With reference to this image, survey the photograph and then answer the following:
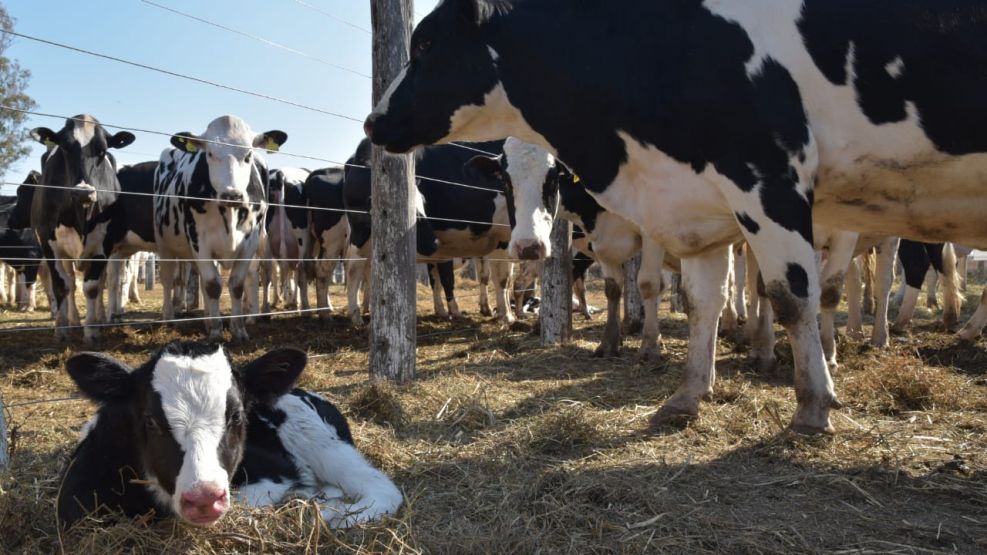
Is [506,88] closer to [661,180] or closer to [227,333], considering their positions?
[661,180]

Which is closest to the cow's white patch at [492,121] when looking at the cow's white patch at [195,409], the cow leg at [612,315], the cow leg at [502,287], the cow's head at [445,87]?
the cow's head at [445,87]

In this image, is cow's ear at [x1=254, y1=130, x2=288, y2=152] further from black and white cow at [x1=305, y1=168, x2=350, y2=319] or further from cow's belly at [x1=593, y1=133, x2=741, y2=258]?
cow's belly at [x1=593, y1=133, x2=741, y2=258]

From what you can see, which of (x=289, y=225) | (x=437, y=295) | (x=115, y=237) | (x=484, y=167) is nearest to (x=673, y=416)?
(x=484, y=167)

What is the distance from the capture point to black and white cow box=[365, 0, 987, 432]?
3.70 meters

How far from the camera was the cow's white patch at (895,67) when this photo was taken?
3.69m

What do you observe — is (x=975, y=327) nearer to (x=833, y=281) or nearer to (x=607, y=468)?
(x=833, y=281)

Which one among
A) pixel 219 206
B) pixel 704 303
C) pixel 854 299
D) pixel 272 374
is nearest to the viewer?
pixel 272 374

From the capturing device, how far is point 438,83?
453 centimetres

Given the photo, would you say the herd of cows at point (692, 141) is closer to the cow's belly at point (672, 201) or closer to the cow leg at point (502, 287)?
the cow's belly at point (672, 201)

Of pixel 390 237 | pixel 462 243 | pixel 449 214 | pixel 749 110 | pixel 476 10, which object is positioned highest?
pixel 476 10

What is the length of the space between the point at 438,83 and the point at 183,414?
8.39 feet

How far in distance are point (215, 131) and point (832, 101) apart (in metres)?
7.85

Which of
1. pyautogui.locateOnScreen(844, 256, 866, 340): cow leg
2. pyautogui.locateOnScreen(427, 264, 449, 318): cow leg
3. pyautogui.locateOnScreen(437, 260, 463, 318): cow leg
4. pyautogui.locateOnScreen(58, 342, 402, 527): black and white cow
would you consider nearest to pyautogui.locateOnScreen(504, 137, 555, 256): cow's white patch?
pyautogui.locateOnScreen(58, 342, 402, 527): black and white cow

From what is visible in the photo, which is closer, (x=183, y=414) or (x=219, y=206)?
(x=183, y=414)
